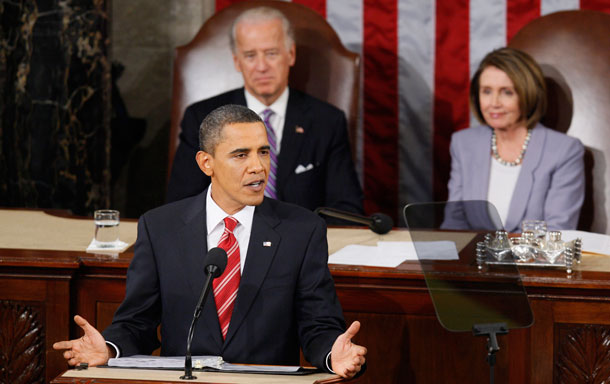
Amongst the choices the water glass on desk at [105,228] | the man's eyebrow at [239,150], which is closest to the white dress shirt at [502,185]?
the water glass on desk at [105,228]

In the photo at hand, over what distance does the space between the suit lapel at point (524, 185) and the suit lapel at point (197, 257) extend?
2043 mm

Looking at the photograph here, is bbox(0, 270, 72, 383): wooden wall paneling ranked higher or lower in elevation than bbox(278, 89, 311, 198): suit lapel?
lower

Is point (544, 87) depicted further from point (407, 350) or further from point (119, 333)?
point (119, 333)

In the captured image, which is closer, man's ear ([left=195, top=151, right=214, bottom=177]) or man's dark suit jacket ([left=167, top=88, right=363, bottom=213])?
man's ear ([left=195, top=151, right=214, bottom=177])

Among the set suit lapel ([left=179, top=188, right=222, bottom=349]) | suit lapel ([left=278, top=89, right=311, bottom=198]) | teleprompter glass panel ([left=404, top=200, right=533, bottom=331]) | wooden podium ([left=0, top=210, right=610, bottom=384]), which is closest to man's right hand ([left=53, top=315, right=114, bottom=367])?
suit lapel ([left=179, top=188, right=222, bottom=349])

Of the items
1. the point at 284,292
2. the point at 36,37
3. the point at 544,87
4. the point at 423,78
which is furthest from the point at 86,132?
the point at 284,292

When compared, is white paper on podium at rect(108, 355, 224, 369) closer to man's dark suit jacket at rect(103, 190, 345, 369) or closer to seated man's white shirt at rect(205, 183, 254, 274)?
man's dark suit jacket at rect(103, 190, 345, 369)

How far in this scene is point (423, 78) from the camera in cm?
517

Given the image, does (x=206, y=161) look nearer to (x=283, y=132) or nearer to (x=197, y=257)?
(x=197, y=257)

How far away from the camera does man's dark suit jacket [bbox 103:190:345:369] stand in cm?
232

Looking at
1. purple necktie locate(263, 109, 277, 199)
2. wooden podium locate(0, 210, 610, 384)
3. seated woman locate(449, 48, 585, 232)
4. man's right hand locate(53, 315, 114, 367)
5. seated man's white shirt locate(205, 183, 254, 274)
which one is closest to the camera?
man's right hand locate(53, 315, 114, 367)

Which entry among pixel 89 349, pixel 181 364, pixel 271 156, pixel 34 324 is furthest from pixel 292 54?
pixel 181 364

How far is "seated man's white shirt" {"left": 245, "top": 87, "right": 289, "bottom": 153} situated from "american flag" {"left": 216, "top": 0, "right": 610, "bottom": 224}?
949 mm

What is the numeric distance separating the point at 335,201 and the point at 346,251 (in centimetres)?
114
